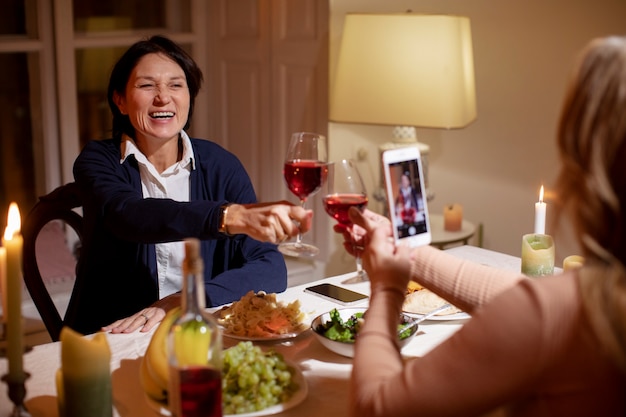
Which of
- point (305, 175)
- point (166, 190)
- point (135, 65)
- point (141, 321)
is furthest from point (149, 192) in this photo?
Result: point (305, 175)

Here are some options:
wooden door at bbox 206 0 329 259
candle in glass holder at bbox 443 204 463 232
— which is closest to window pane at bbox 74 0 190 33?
wooden door at bbox 206 0 329 259

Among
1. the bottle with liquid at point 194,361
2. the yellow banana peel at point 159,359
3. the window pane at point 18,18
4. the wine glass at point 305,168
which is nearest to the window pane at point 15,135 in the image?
the window pane at point 18,18

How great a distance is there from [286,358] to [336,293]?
0.41 meters

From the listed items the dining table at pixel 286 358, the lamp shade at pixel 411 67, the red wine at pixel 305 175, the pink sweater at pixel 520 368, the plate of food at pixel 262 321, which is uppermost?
the lamp shade at pixel 411 67

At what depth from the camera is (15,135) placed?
513 centimetres

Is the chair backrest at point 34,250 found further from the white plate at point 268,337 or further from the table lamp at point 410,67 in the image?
the table lamp at point 410,67

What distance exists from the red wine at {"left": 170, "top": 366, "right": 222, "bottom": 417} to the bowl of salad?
44 cm

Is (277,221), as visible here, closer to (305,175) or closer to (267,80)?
(305,175)

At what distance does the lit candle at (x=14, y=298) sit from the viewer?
3.38 ft

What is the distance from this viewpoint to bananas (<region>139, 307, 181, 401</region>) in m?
1.21

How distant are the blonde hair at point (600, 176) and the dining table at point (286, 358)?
524 mm

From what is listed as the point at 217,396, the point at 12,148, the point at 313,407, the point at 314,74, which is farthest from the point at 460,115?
the point at 12,148

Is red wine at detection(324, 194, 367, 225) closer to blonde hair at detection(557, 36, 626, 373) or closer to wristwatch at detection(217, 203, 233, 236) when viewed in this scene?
wristwatch at detection(217, 203, 233, 236)

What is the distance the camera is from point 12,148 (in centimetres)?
525
